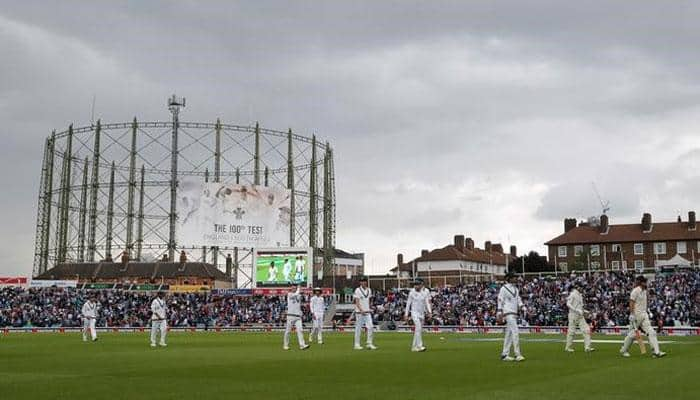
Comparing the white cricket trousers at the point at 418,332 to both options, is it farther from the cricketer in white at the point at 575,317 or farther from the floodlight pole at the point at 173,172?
the floodlight pole at the point at 173,172

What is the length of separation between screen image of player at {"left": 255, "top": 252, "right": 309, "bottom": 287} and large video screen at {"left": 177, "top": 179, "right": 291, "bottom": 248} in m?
3.97

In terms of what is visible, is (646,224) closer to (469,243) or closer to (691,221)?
(691,221)

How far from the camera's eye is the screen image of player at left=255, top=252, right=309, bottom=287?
199ft

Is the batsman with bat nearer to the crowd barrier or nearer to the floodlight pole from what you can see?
the crowd barrier

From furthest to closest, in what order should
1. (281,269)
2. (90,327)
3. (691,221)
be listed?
(691,221)
(281,269)
(90,327)

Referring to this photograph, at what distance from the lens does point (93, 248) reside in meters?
77.8

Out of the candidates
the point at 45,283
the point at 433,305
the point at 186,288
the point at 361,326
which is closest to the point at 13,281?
the point at 45,283

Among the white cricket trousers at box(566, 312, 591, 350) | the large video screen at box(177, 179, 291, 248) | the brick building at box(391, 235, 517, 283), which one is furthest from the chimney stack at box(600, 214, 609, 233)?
the white cricket trousers at box(566, 312, 591, 350)

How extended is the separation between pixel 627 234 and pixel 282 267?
65.3 metres

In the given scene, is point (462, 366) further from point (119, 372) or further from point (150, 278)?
point (150, 278)

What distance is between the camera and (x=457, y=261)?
5054 inches

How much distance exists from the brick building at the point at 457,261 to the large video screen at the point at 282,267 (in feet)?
209

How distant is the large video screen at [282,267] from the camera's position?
6050 cm

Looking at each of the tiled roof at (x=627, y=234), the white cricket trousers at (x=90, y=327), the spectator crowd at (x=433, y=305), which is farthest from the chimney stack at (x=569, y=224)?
the white cricket trousers at (x=90, y=327)
